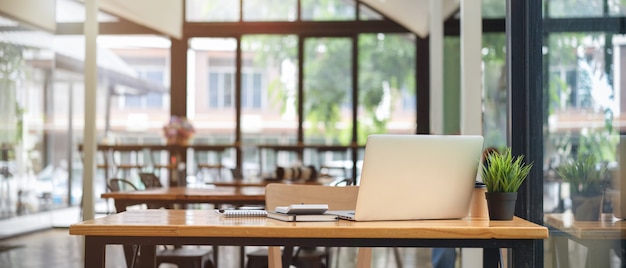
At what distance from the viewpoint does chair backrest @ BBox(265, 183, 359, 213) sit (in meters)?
3.48

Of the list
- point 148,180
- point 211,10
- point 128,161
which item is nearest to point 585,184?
point 148,180

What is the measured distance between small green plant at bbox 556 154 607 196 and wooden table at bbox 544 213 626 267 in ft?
0.38

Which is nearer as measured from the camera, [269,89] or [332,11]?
[332,11]

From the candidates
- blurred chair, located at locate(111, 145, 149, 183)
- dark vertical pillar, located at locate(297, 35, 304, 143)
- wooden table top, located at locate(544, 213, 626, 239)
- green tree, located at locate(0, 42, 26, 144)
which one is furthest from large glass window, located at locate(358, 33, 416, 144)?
wooden table top, located at locate(544, 213, 626, 239)

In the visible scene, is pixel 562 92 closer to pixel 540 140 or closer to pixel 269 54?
pixel 540 140

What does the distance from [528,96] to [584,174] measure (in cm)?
50

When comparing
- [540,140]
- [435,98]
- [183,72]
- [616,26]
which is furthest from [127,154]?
[616,26]

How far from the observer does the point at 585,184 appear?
10.9 ft

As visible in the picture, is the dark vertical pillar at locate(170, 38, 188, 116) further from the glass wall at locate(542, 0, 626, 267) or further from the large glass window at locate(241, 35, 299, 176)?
the glass wall at locate(542, 0, 626, 267)

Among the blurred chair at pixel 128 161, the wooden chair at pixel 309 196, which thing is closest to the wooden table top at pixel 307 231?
the wooden chair at pixel 309 196

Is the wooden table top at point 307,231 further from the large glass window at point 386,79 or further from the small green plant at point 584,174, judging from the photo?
the large glass window at point 386,79

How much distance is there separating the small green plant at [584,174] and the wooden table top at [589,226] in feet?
0.37

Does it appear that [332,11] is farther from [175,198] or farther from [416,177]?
[416,177]

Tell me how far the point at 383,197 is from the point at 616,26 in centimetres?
92
